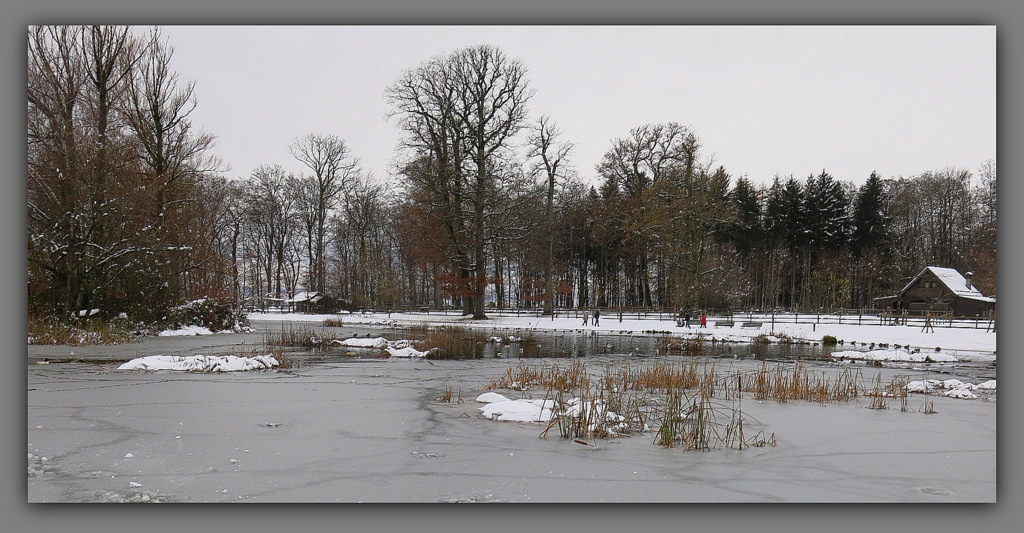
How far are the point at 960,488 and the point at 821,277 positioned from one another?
4279cm

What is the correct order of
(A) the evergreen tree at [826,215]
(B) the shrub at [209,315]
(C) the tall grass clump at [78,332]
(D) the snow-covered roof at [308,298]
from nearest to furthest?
1. (C) the tall grass clump at [78,332]
2. (B) the shrub at [209,315]
3. (A) the evergreen tree at [826,215]
4. (D) the snow-covered roof at [308,298]

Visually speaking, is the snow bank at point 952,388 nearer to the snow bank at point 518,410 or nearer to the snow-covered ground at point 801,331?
the snow bank at point 518,410

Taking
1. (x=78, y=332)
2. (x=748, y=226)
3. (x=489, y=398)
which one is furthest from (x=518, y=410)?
(x=748, y=226)

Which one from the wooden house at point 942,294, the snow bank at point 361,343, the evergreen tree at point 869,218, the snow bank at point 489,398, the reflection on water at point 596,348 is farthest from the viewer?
the evergreen tree at point 869,218

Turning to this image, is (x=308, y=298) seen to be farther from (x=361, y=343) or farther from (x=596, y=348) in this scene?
(x=596, y=348)

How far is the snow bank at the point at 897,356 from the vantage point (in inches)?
696

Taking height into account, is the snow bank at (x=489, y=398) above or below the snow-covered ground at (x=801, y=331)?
above

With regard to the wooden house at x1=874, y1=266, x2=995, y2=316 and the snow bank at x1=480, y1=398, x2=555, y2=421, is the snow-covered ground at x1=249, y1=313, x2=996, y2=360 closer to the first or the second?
the wooden house at x1=874, y1=266, x2=995, y2=316

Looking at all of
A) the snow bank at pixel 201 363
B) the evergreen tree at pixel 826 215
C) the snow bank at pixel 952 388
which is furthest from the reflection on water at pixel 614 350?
the evergreen tree at pixel 826 215

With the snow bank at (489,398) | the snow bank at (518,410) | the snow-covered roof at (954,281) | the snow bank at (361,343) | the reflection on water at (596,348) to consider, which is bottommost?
the reflection on water at (596,348)

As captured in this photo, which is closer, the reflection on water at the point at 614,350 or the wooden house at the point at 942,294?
the reflection on water at the point at 614,350

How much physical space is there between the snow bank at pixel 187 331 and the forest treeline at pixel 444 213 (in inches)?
29.6

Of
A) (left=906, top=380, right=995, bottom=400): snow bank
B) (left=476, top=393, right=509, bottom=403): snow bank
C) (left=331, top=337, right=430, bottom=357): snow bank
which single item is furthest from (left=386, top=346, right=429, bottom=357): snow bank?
(left=906, top=380, right=995, bottom=400): snow bank

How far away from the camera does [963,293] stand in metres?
29.7
